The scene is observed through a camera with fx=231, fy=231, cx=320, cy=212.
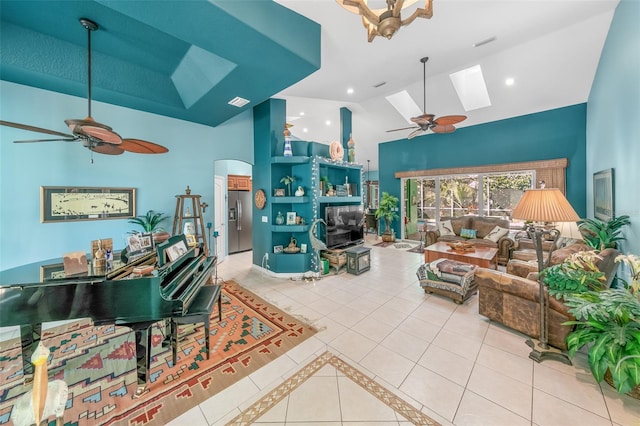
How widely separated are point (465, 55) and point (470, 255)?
3435 millimetres

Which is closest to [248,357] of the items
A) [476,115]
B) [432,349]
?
[432,349]

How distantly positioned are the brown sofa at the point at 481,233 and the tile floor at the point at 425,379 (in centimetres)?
250

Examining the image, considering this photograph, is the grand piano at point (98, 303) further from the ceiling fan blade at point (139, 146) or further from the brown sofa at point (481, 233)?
the brown sofa at point (481, 233)

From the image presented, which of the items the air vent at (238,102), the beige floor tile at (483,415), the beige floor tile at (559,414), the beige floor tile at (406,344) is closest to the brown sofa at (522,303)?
the beige floor tile at (559,414)

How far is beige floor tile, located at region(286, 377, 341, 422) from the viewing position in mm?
1696

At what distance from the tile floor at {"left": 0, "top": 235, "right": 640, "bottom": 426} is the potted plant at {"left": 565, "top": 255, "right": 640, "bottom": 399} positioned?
0.99 feet

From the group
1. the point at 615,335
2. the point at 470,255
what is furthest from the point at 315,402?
the point at 470,255

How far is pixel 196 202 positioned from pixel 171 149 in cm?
101

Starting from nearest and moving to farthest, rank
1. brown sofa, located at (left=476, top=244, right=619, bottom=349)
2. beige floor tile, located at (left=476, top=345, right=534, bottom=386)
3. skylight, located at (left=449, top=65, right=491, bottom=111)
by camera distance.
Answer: beige floor tile, located at (left=476, top=345, right=534, bottom=386) < brown sofa, located at (left=476, top=244, right=619, bottom=349) < skylight, located at (left=449, top=65, right=491, bottom=111)

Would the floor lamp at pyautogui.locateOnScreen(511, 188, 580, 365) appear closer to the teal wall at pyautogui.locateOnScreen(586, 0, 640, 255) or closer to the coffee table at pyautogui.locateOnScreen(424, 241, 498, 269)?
the teal wall at pyautogui.locateOnScreen(586, 0, 640, 255)

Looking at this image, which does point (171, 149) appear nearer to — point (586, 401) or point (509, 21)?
point (509, 21)

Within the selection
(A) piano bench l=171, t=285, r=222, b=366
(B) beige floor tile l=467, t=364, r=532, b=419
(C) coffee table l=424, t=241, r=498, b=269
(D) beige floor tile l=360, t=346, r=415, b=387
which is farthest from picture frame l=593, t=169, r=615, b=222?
(A) piano bench l=171, t=285, r=222, b=366

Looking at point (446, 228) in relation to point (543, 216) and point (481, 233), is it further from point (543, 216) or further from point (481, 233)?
point (543, 216)

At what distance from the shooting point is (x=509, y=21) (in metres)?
3.07
